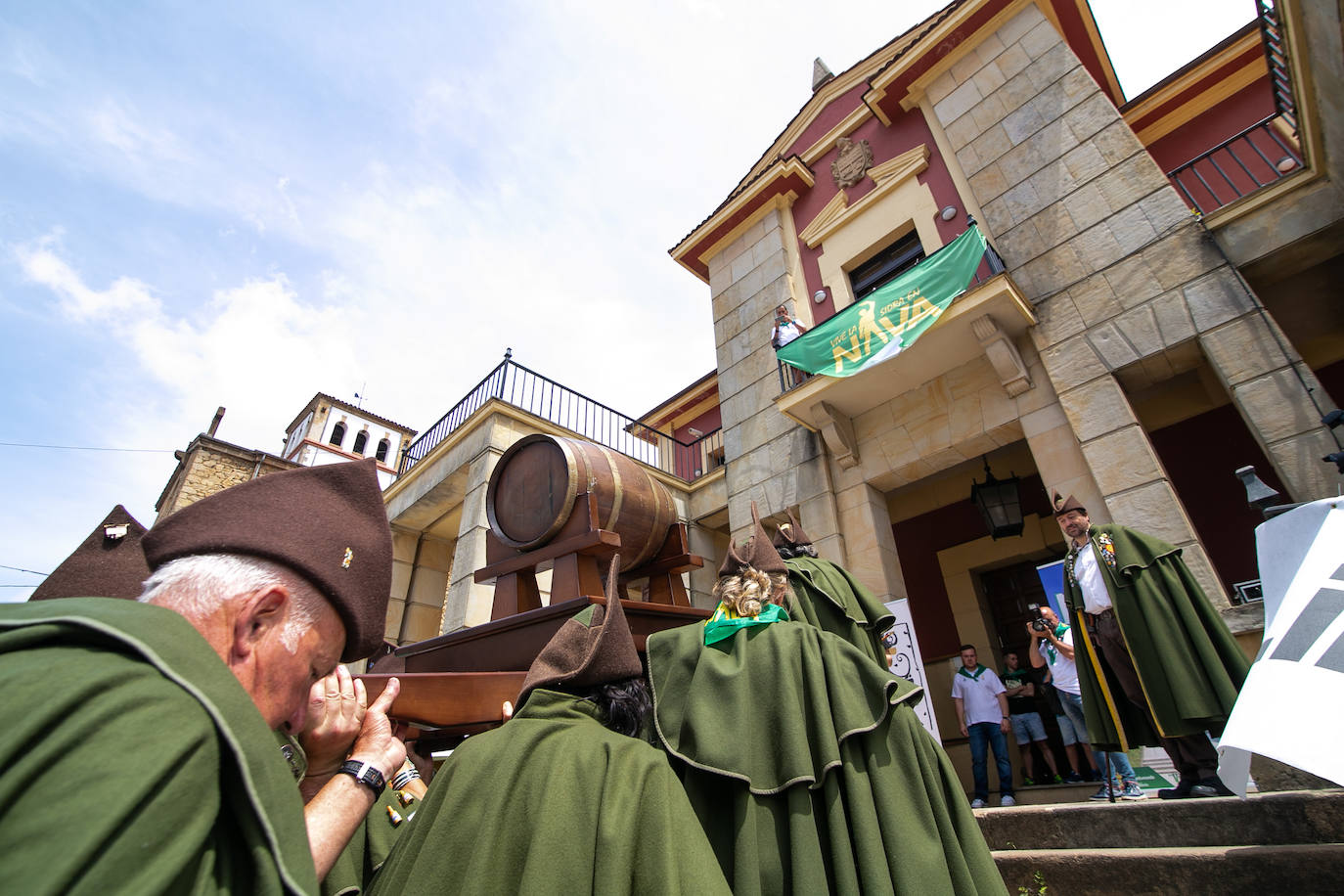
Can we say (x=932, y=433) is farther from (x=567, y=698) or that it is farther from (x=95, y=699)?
(x=95, y=699)

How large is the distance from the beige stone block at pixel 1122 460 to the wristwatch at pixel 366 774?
684cm

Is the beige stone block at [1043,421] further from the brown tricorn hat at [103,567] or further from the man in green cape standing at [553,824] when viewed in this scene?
the brown tricorn hat at [103,567]

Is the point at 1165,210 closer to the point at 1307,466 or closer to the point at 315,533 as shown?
the point at 1307,466

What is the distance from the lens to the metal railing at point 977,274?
737 centimetres

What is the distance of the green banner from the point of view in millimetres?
7086

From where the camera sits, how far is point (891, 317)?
24.6 feet

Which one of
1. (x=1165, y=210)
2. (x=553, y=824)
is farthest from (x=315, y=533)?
(x=1165, y=210)

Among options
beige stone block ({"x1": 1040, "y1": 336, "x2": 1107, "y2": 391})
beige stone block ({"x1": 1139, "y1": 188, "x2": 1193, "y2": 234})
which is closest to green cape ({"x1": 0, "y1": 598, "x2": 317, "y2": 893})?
beige stone block ({"x1": 1040, "y1": 336, "x2": 1107, "y2": 391})

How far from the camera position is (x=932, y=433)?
795cm

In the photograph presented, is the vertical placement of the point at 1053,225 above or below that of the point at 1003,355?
above

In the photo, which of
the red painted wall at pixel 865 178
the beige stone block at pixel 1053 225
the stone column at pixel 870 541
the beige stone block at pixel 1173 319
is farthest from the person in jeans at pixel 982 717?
the red painted wall at pixel 865 178

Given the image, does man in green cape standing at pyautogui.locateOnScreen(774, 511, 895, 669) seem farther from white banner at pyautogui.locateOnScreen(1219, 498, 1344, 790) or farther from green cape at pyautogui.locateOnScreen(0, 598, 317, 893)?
green cape at pyautogui.locateOnScreen(0, 598, 317, 893)

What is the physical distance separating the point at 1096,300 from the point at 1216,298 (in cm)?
105

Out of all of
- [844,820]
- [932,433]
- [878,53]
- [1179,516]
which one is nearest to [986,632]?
[932,433]
